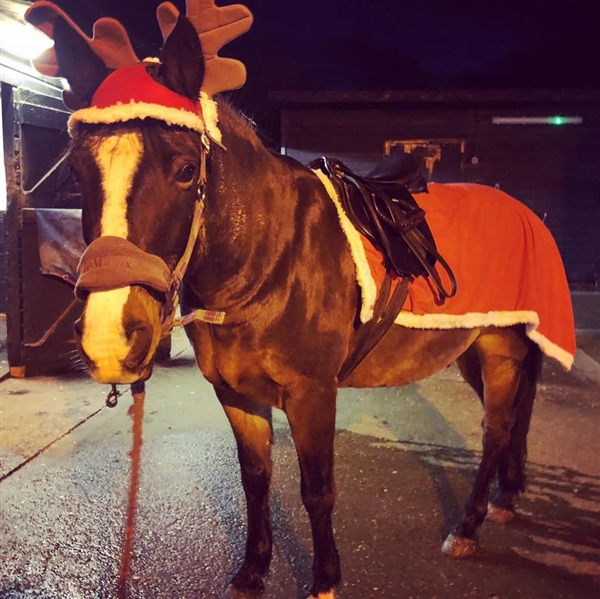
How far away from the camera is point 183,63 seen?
1.45 metres

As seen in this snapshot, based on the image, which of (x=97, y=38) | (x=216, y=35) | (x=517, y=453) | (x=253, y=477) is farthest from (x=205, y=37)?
(x=517, y=453)

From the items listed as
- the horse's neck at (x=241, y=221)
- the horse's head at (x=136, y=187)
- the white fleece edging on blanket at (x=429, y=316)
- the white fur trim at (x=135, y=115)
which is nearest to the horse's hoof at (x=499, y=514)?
the white fleece edging on blanket at (x=429, y=316)

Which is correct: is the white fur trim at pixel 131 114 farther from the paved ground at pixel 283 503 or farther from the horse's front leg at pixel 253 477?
the paved ground at pixel 283 503

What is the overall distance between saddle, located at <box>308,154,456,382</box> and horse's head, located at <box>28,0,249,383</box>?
2.61 ft

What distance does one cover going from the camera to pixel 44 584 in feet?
7.48

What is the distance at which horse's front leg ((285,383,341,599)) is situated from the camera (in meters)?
1.95

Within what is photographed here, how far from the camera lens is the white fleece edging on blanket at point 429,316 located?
6.53 feet

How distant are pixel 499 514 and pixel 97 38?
2833 mm

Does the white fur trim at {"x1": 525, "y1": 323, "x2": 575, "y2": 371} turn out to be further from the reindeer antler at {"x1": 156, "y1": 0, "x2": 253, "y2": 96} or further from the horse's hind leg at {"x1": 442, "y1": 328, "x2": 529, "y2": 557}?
the reindeer antler at {"x1": 156, "y1": 0, "x2": 253, "y2": 96}

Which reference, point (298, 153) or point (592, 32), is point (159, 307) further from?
point (592, 32)

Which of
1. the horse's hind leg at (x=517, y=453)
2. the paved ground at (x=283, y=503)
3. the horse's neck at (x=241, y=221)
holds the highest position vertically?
the horse's neck at (x=241, y=221)

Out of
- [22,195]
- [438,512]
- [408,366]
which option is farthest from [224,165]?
[22,195]

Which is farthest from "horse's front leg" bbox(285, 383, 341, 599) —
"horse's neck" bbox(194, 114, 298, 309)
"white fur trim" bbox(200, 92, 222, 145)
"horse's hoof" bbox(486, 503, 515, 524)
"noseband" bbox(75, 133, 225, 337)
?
"horse's hoof" bbox(486, 503, 515, 524)

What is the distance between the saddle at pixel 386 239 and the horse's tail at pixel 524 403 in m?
0.81
